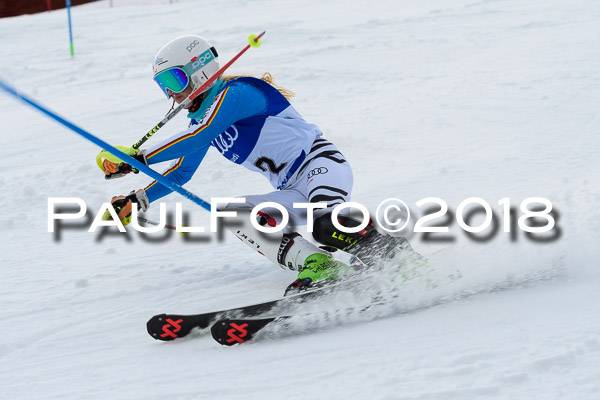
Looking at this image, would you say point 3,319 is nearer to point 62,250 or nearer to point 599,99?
point 62,250

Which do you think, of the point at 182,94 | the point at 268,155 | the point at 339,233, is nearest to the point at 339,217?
the point at 339,233

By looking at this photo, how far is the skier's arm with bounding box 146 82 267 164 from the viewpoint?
3.28 m

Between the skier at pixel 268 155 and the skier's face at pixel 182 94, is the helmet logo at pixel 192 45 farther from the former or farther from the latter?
the skier's face at pixel 182 94

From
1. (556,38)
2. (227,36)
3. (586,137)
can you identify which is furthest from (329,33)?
(586,137)

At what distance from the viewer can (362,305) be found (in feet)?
10.2

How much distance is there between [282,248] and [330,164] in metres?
0.47

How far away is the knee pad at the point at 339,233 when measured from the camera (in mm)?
3309

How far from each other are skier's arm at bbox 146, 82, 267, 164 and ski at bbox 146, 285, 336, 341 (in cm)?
73

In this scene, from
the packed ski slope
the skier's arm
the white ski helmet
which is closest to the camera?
the packed ski slope

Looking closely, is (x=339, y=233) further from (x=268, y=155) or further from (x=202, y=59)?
(x=202, y=59)

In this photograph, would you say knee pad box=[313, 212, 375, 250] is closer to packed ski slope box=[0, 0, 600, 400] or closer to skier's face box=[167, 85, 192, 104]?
packed ski slope box=[0, 0, 600, 400]

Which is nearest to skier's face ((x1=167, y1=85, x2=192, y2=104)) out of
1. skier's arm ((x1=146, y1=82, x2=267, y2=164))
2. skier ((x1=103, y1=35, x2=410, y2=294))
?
skier ((x1=103, y1=35, x2=410, y2=294))

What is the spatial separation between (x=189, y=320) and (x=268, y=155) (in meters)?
0.94

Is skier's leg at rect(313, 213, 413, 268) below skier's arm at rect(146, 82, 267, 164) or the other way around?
below
